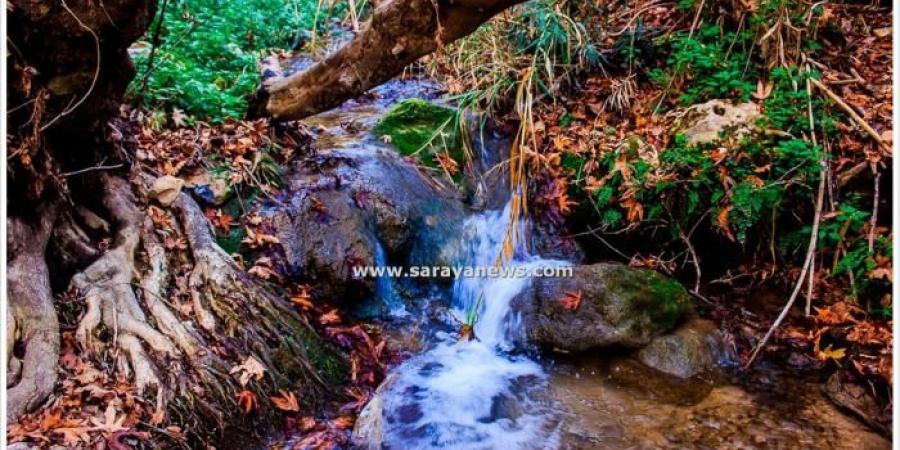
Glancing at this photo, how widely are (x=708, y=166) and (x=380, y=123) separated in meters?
3.14

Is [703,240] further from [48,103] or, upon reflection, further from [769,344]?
[48,103]

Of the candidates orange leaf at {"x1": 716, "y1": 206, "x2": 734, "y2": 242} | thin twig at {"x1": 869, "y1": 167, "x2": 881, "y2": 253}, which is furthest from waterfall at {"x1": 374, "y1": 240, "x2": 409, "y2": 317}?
thin twig at {"x1": 869, "y1": 167, "x2": 881, "y2": 253}

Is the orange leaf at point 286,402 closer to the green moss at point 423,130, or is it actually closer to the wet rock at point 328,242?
the wet rock at point 328,242

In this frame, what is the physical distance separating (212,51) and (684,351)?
19.8 ft

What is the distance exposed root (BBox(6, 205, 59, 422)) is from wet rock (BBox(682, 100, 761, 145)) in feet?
14.9

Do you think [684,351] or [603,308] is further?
[603,308]

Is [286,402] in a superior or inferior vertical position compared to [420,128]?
inferior

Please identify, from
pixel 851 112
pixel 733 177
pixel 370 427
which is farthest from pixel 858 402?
pixel 370 427

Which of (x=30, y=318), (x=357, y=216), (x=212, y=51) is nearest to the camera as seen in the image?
(x=30, y=318)

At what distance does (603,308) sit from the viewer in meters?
4.21

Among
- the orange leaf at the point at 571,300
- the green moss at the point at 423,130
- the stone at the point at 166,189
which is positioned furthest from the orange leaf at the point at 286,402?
the green moss at the point at 423,130

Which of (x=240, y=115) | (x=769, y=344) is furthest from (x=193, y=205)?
(x=769, y=344)

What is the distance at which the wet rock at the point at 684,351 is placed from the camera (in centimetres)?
402

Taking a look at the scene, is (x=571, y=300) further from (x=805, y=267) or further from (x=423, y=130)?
(x=423, y=130)
